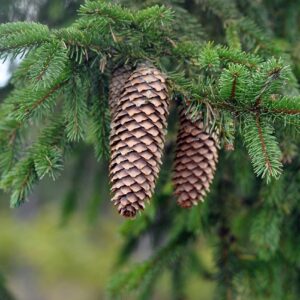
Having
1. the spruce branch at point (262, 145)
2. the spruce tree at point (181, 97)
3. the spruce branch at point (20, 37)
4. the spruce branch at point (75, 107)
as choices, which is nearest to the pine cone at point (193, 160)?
Answer: the spruce tree at point (181, 97)

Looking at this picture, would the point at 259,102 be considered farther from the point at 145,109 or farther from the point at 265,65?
the point at 145,109

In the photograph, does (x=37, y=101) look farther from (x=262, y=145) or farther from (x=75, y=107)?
(x=262, y=145)

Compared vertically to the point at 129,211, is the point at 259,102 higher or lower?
higher

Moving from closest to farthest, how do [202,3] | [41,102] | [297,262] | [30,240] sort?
[41,102] → [202,3] → [297,262] → [30,240]

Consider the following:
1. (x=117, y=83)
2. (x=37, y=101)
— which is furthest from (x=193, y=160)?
(x=37, y=101)

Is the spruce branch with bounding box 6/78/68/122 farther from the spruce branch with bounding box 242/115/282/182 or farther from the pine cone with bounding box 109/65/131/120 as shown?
the spruce branch with bounding box 242/115/282/182

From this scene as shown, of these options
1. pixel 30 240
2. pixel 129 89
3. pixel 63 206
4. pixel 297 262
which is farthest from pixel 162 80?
pixel 30 240

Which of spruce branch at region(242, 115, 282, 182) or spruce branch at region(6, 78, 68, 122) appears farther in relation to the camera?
spruce branch at region(6, 78, 68, 122)

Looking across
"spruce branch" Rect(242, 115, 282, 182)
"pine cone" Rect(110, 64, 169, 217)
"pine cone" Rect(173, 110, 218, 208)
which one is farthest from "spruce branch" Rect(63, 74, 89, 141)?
"spruce branch" Rect(242, 115, 282, 182)
